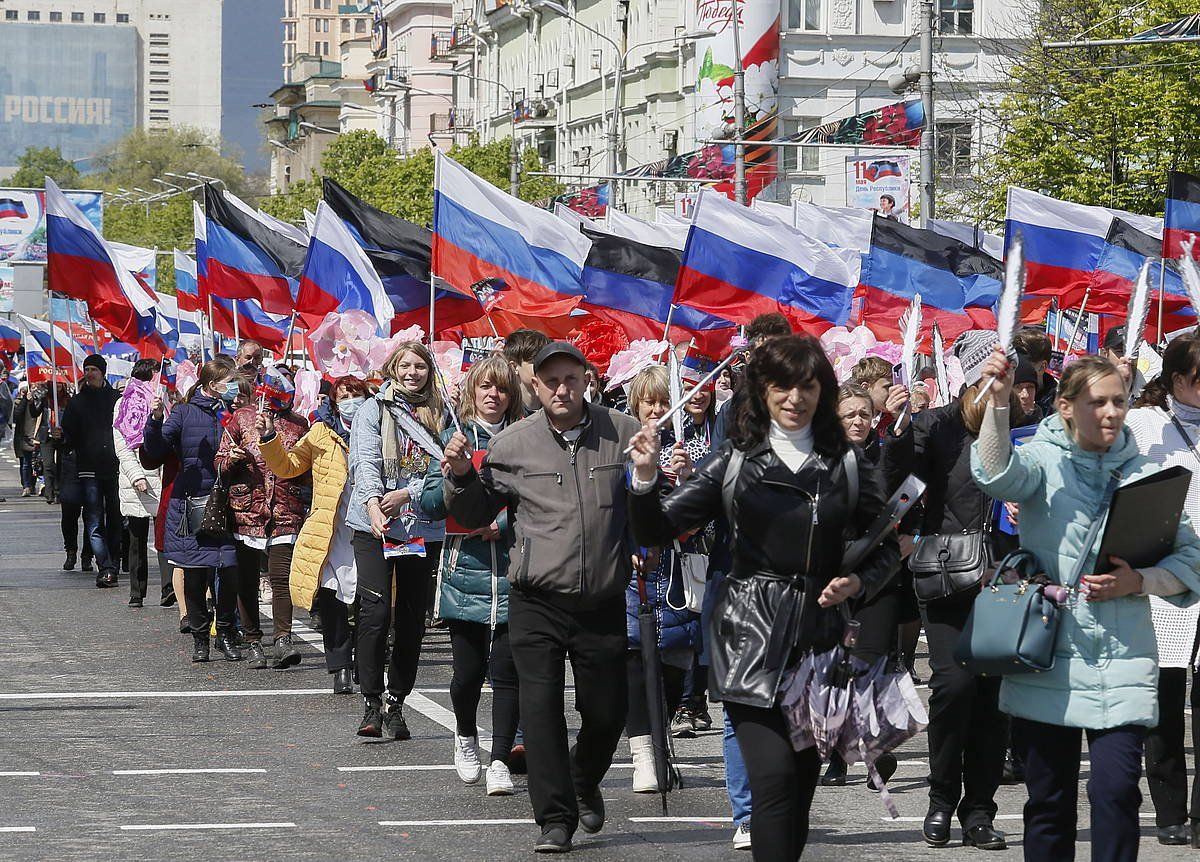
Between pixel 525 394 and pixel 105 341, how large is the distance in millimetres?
29367

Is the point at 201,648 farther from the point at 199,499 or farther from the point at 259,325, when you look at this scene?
the point at 259,325

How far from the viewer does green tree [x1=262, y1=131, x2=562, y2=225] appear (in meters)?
70.9

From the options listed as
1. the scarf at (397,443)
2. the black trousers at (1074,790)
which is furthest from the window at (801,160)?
the black trousers at (1074,790)

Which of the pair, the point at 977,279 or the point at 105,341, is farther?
the point at 105,341

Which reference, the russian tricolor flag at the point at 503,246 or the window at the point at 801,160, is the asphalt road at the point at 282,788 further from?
the window at the point at 801,160

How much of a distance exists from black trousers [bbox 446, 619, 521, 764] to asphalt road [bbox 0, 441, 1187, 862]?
267mm

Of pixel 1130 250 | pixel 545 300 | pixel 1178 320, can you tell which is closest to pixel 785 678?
pixel 545 300

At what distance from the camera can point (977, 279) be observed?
21.1 meters

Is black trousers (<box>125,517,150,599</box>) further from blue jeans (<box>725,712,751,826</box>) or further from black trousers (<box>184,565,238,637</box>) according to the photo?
blue jeans (<box>725,712,751,826</box>)

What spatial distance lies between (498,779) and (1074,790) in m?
3.13

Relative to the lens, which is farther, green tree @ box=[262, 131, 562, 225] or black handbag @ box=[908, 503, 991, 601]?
green tree @ box=[262, 131, 562, 225]

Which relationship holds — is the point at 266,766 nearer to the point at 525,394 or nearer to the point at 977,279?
the point at 525,394

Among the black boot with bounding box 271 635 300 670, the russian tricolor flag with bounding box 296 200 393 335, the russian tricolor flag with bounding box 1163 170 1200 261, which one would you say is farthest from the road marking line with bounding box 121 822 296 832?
the russian tricolor flag with bounding box 1163 170 1200 261

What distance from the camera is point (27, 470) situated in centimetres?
3366
